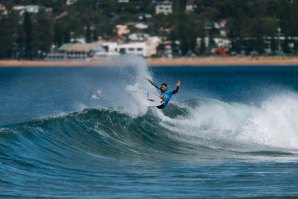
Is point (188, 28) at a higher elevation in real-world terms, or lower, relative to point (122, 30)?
higher

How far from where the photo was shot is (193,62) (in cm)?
15700

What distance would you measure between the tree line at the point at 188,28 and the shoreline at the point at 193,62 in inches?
45.0

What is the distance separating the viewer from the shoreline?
5679 inches

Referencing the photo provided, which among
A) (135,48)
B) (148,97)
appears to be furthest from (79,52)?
(148,97)

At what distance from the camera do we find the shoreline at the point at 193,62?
144 metres

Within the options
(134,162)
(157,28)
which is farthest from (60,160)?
(157,28)

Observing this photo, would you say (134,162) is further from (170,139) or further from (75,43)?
(75,43)

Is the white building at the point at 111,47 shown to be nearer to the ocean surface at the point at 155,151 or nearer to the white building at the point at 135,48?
the white building at the point at 135,48

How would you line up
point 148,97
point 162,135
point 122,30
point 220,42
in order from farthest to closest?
point 122,30, point 220,42, point 148,97, point 162,135

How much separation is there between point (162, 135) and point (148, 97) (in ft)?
5.42

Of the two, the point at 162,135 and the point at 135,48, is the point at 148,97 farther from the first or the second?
the point at 135,48

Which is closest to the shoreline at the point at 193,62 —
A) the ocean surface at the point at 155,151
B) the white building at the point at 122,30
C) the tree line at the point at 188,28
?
the tree line at the point at 188,28

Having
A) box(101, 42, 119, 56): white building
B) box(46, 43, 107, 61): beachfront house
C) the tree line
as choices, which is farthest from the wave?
box(46, 43, 107, 61): beachfront house

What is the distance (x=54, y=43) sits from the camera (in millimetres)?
173000
